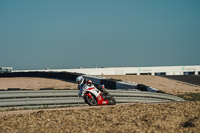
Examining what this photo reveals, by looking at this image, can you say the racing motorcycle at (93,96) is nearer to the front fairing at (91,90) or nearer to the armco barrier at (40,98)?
the front fairing at (91,90)

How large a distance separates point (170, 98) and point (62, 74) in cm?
2226

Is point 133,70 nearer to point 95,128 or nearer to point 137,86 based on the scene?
point 137,86

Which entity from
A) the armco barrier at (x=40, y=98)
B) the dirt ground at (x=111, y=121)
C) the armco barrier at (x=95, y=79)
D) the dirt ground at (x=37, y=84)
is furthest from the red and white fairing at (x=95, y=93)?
the dirt ground at (x=37, y=84)

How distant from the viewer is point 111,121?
8984 millimetres

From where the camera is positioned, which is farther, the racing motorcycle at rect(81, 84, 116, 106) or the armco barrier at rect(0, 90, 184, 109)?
the armco barrier at rect(0, 90, 184, 109)

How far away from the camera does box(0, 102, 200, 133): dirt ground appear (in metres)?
8.07

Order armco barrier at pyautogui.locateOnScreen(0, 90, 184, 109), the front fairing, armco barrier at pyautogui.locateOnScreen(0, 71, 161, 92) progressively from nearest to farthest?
1. the front fairing
2. armco barrier at pyautogui.locateOnScreen(0, 90, 184, 109)
3. armco barrier at pyautogui.locateOnScreen(0, 71, 161, 92)

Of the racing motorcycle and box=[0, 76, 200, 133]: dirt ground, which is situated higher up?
the racing motorcycle

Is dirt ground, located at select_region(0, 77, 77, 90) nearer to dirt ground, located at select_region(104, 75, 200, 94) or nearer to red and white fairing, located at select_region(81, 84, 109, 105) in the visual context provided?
dirt ground, located at select_region(104, 75, 200, 94)

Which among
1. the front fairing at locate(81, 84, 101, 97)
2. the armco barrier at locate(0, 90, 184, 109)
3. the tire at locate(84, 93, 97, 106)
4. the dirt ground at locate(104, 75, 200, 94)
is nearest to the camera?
the front fairing at locate(81, 84, 101, 97)

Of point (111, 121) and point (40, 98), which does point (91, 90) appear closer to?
point (40, 98)

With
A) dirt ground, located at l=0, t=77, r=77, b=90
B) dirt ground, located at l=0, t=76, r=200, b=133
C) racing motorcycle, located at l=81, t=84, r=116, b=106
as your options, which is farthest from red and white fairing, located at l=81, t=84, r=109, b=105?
dirt ground, located at l=0, t=77, r=77, b=90

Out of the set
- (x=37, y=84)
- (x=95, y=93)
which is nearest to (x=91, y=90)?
(x=95, y=93)

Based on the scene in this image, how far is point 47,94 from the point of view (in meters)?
15.7
